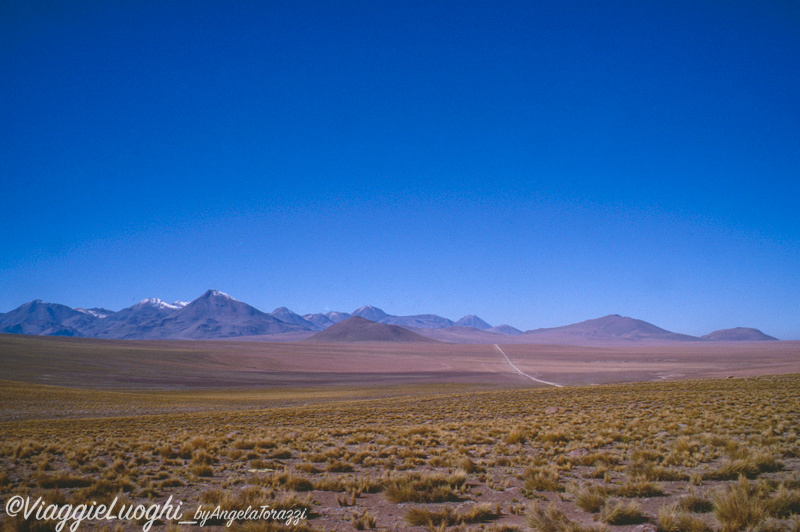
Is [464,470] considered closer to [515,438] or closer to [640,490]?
[640,490]

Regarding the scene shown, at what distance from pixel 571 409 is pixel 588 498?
502 inches

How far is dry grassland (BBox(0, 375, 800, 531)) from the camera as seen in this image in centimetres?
554

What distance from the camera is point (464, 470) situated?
318 inches

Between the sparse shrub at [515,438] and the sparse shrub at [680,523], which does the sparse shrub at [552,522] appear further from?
the sparse shrub at [515,438]

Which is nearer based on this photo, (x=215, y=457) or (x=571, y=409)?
(x=215, y=457)

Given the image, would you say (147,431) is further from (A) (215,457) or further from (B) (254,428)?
(A) (215,457)

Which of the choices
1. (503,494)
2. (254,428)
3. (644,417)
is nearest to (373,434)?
(254,428)

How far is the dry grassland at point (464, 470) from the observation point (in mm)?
5543

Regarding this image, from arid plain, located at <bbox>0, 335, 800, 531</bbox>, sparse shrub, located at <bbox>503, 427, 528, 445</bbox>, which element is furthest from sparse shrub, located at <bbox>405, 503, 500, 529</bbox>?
sparse shrub, located at <bbox>503, 427, 528, 445</bbox>

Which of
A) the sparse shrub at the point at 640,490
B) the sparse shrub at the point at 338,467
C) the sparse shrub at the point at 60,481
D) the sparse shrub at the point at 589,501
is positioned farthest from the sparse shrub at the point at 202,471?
the sparse shrub at the point at 640,490

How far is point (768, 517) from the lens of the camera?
4926mm

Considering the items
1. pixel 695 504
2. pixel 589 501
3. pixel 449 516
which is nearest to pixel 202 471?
pixel 449 516

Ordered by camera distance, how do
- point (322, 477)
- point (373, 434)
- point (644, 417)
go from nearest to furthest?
A: point (322, 477) < point (373, 434) < point (644, 417)

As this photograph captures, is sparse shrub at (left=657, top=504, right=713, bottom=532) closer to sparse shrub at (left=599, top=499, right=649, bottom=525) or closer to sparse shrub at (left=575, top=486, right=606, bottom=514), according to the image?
sparse shrub at (left=599, top=499, right=649, bottom=525)
